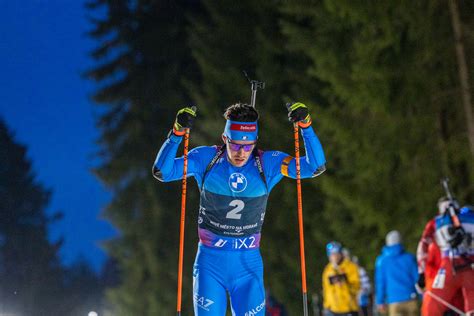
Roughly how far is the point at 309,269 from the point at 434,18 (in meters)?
8.56

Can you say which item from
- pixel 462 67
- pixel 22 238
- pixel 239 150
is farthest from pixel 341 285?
pixel 22 238

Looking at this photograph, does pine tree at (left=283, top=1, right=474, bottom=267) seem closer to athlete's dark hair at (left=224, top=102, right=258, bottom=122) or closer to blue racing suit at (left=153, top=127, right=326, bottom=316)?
blue racing suit at (left=153, top=127, right=326, bottom=316)

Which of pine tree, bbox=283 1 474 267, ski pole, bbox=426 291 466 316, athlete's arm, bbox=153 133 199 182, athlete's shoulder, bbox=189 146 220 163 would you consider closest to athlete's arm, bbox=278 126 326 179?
athlete's shoulder, bbox=189 146 220 163

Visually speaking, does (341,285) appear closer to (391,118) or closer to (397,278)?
(397,278)

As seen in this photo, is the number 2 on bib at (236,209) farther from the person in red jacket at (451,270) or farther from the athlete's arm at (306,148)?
the person in red jacket at (451,270)

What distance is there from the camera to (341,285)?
13750mm

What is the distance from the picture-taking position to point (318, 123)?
67.0 ft

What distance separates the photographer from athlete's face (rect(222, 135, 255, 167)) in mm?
6770

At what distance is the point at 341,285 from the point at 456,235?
203 inches

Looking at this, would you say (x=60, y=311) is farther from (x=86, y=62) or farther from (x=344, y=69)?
(x=86, y=62)

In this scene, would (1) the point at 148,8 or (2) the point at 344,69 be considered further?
(1) the point at 148,8

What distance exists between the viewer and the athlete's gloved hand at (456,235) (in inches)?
345

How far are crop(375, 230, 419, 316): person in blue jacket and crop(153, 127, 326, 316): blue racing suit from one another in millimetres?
5666

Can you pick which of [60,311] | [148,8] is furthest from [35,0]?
[148,8]
